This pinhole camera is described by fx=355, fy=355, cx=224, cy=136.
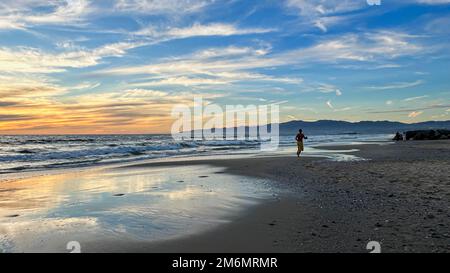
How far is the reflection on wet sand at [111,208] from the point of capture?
6.16 m

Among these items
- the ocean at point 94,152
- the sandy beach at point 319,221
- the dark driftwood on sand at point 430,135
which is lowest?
the ocean at point 94,152

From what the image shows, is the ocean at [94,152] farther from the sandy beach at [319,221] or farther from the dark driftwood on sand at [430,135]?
the sandy beach at [319,221]

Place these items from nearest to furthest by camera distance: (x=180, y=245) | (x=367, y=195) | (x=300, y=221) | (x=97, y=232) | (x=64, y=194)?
(x=180, y=245), (x=97, y=232), (x=300, y=221), (x=367, y=195), (x=64, y=194)

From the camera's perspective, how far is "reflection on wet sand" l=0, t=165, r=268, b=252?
616 cm

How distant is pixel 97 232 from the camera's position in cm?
630

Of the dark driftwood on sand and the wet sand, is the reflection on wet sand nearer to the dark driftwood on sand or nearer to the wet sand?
the wet sand

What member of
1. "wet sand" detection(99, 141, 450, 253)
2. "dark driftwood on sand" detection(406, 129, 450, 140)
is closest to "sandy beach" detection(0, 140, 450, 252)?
"wet sand" detection(99, 141, 450, 253)

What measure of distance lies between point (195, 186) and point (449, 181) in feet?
25.6

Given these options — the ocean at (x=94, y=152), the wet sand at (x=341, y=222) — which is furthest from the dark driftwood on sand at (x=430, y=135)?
the wet sand at (x=341, y=222)
